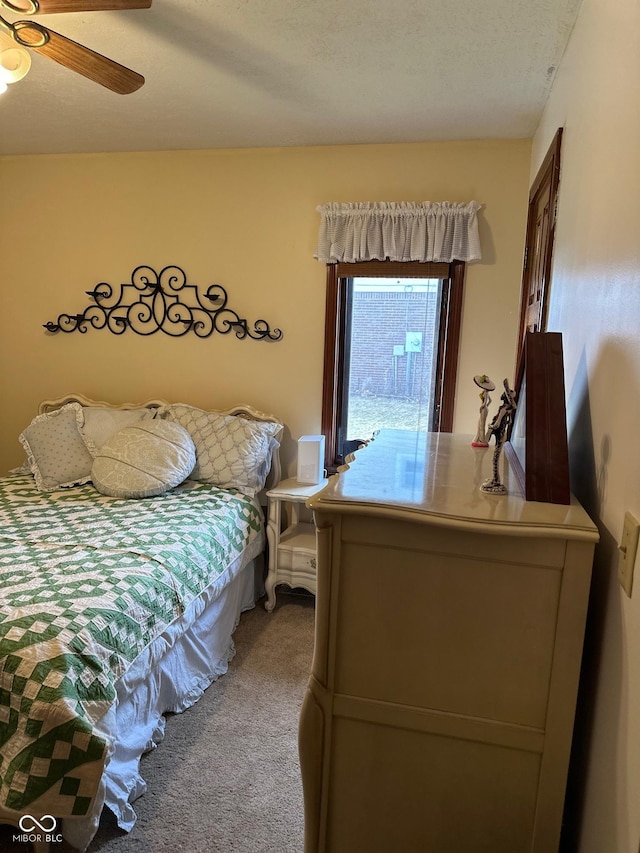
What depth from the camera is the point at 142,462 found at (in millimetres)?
2840

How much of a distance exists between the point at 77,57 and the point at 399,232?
68.3 inches

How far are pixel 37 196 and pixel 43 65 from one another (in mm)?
1451

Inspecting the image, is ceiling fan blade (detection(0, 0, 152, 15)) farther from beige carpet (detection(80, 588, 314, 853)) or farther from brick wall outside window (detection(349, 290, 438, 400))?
beige carpet (detection(80, 588, 314, 853))

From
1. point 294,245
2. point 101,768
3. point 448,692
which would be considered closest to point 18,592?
point 101,768

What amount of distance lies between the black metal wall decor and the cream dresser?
2374 millimetres

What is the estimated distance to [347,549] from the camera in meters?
1.10

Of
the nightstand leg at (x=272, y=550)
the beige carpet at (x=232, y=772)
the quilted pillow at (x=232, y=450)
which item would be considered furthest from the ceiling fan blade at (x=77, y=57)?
the beige carpet at (x=232, y=772)

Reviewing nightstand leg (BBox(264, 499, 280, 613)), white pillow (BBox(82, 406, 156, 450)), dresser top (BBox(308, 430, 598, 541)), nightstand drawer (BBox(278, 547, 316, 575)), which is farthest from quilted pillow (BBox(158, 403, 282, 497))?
dresser top (BBox(308, 430, 598, 541))

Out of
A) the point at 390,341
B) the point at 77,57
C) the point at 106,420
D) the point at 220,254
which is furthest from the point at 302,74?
the point at 106,420

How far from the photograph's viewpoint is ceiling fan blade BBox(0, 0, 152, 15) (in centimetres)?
148

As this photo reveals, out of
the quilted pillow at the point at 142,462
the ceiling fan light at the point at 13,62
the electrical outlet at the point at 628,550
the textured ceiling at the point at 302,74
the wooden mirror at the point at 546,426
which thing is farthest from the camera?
the quilted pillow at the point at 142,462

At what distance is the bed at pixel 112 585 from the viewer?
143 cm

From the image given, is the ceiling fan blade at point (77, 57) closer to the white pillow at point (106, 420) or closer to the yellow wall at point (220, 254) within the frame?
the yellow wall at point (220, 254)

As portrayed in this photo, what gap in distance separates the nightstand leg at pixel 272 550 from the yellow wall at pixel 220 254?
47cm
